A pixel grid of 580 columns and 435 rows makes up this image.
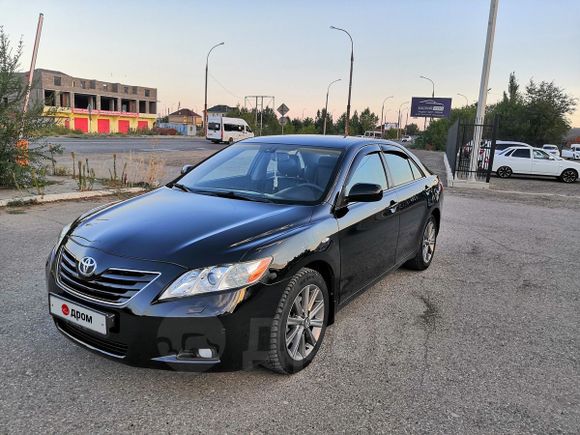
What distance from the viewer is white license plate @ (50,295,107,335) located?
2658mm

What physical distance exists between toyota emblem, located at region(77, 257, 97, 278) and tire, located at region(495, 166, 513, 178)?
68.4 feet

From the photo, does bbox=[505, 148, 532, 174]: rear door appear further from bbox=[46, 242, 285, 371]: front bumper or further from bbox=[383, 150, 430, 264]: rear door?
bbox=[46, 242, 285, 371]: front bumper

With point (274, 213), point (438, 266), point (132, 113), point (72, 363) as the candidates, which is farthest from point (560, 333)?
point (132, 113)

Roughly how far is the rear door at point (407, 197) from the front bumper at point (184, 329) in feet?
7.43

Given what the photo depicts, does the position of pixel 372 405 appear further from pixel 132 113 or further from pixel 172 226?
pixel 132 113

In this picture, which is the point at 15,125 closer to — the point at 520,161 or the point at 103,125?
the point at 520,161

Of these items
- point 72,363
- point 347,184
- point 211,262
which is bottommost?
point 72,363

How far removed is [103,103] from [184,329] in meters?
93.9

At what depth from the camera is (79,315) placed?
2.76m

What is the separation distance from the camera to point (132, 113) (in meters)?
85.6

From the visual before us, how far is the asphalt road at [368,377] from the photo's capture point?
2646 millimetres

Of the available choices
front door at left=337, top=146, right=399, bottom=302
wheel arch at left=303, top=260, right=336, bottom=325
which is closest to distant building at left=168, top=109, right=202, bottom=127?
front door at left=337, top=146, right=399, bottom=302

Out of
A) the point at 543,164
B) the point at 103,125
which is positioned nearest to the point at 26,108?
the point at 543,164

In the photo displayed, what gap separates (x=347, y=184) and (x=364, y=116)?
78.0 metres
